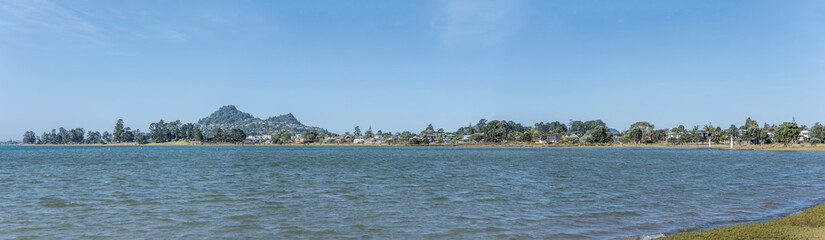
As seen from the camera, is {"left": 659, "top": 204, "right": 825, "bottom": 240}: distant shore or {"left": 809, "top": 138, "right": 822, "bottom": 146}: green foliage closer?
{"left": 659, "top": 204, "right": 825, "bottom": 240}: distant shore

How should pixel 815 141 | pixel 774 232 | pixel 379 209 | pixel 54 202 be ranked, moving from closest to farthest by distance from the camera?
pixel 774 232, pixel 379 209, pixel 54 202, pixel 815 141

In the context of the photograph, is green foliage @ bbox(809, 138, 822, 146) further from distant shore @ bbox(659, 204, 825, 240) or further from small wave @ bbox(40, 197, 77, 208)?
small wave @ bbox(40, 197, 77, 208)

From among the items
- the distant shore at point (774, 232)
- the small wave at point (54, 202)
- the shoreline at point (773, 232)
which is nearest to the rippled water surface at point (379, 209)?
the small wave at point (54, 202)

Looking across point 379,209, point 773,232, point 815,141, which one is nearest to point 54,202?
point 379,209

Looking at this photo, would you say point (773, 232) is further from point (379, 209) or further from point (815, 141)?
point (815, 141)

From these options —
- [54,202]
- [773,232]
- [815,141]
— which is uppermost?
[815,141]

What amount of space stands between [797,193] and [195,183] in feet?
123

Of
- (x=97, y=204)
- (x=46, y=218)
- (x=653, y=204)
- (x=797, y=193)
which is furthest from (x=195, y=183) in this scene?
(x=797, y=193)

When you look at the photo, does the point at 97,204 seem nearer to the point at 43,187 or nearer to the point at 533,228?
the point at 43,187

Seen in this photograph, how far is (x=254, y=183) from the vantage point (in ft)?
109

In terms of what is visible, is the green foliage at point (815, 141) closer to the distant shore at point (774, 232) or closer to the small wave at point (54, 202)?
the distant shore at point (774, 232)

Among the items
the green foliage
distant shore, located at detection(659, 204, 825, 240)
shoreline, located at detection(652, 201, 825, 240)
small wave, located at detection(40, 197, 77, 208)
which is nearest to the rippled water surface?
small wave, located at detection(40, 197, 77, 208)

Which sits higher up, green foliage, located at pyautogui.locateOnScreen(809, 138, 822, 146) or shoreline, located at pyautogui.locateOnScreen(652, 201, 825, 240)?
green foliage, located at pyautogui.locateOnScreen(809, 138, 822, 146)

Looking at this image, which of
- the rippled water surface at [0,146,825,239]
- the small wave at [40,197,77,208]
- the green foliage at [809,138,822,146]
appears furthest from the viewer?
the green foliage at [809,138,822,146]
